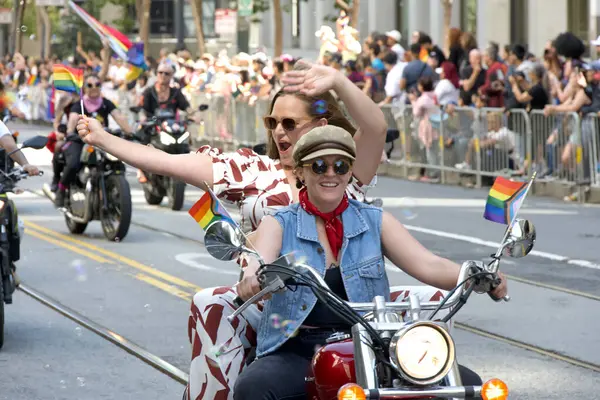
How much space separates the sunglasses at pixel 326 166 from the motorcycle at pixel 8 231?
4344 mm

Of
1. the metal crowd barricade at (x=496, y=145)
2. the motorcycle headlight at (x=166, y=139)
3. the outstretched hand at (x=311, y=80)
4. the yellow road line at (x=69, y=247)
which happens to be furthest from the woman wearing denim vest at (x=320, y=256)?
the motorcycle headlight at (x=166, y=139)

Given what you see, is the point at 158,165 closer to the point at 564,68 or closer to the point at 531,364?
the point at 531,364

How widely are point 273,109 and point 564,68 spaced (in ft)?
44.0

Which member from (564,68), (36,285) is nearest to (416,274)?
(36,285)

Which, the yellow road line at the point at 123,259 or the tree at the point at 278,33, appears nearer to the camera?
the yellow road line at the point at 123,259

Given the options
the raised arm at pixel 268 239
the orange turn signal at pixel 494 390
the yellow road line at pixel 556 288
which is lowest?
the yellow road line at pixel 556 288

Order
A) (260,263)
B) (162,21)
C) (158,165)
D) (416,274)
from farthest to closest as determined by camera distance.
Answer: (162,21)
(158,165)
(416,274)
(260,263)

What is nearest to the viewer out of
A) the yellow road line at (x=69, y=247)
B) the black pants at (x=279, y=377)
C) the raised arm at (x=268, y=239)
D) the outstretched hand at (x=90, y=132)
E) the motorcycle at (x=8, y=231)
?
the black pants at (x=279, y=377)

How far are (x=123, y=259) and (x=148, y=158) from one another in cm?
769

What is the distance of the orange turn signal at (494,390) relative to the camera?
4.13 metres

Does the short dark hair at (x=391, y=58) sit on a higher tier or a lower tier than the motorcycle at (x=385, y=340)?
higher

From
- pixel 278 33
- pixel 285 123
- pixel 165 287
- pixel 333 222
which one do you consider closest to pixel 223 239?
pixel 333 222

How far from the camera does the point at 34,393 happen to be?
7.47 metres

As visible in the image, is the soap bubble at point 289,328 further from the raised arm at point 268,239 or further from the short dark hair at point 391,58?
the short dark hair at point 391,58
